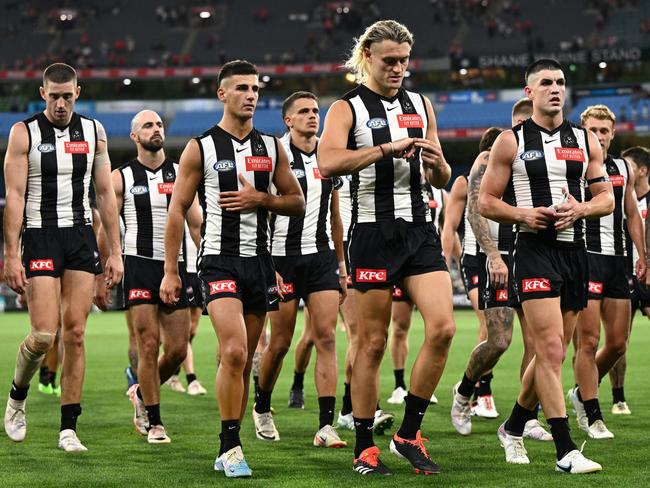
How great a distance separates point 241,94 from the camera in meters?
6.41

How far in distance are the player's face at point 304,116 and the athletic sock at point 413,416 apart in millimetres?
2721

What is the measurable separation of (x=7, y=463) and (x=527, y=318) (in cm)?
314

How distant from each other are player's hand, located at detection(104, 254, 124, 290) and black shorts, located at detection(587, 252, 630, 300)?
328 cm

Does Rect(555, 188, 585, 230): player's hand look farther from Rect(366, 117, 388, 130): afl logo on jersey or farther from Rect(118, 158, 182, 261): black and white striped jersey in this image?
Rect(118, 158, 182, 261): black and white striped jersey

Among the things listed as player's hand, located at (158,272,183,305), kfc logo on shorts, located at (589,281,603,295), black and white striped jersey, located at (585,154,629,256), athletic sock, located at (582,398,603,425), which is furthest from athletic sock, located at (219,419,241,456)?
black and white striped jersey, located at (585,154,629,256)

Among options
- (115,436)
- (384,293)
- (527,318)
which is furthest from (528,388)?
(115,436)

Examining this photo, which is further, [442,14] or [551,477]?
[442,14]

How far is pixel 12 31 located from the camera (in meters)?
46.4

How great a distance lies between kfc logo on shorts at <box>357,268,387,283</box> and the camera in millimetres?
6039

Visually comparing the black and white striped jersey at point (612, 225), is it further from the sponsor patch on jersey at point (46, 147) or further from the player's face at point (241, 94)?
the sponsor patch on jersey at point (46, 147)

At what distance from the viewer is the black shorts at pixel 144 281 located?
791cm

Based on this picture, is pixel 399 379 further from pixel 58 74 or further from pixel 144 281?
pixel 58 74

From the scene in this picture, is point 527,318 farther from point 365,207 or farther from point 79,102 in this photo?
point 79,102

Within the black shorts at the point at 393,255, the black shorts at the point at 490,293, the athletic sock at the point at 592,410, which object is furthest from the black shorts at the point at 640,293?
the black shorts at the point at 393,255
